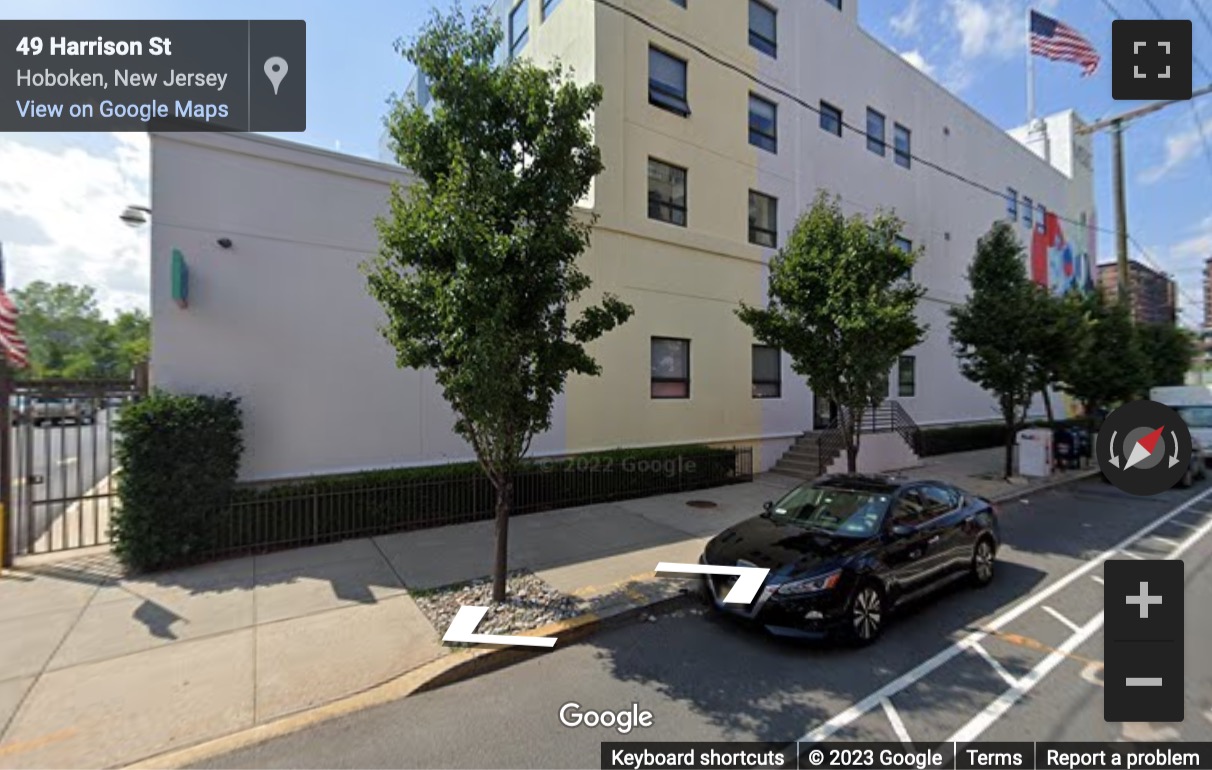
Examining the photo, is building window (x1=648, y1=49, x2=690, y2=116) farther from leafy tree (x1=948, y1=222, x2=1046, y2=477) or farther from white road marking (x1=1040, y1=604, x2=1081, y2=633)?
white road marking (x1=1040, y1=604, x2=1081, y2=633)

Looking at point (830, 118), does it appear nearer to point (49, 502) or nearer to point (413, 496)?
point (413, 496)

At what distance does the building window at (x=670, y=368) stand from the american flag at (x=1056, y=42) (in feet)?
56.8

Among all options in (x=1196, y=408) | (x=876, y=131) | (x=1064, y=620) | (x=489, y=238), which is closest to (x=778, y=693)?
(x=1064, y=620)

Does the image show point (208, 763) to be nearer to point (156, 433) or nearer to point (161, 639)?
point (161, 639)

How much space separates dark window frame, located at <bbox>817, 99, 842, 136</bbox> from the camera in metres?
16.0

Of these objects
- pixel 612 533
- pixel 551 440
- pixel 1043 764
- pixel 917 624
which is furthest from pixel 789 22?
pixel 1043 764

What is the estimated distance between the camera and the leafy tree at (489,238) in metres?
4.80

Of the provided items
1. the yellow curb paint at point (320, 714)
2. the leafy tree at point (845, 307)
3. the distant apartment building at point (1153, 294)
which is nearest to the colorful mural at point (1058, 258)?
the distant apartment building at point (1153, 294)

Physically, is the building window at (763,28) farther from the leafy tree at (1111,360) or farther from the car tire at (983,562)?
the car tire at (983,562)

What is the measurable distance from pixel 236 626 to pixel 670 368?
9586mm

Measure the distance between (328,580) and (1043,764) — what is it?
6.63m

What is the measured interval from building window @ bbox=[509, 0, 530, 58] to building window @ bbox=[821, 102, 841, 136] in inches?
353

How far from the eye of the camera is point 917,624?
17.2 feet

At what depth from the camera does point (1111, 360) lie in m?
16.6
